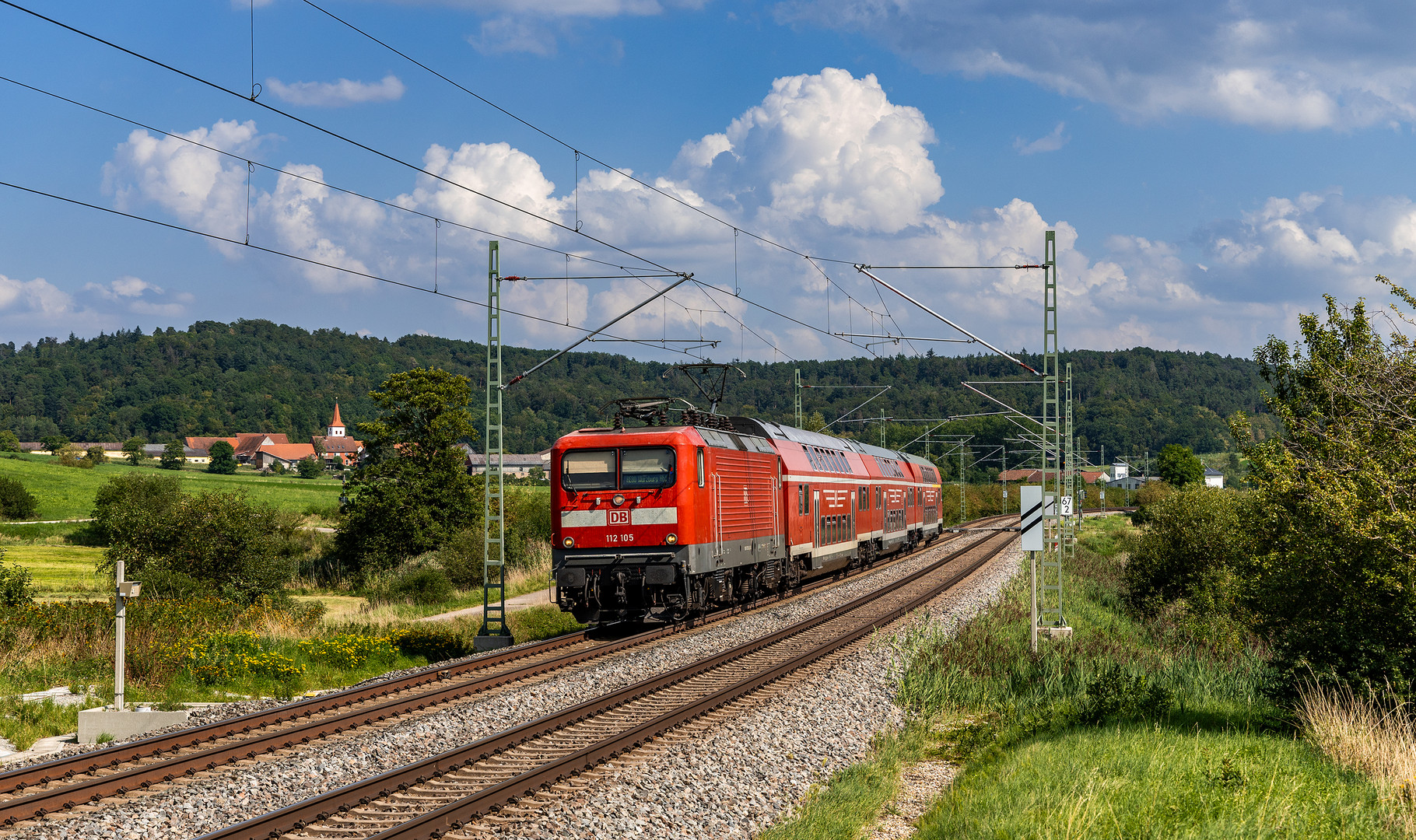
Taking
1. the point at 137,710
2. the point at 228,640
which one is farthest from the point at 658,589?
the point at 137,710

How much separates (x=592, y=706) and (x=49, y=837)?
6.07 metres

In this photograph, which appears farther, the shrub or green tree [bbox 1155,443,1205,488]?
green tree [bbox 1155,443,1205,488]

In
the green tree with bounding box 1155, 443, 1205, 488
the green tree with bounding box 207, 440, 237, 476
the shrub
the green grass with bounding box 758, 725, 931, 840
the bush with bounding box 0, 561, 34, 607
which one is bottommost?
the shrub

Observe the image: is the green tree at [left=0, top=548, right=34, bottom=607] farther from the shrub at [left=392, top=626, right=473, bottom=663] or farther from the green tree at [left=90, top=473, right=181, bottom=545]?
the green tree at [left=90, top=473, right=181, bottom=545]

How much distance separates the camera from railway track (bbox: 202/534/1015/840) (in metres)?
8.64

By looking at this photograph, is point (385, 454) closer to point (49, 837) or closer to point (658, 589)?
point (658, 589)

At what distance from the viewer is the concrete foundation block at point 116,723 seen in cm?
1206

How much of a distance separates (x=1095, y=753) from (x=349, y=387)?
194993 mm

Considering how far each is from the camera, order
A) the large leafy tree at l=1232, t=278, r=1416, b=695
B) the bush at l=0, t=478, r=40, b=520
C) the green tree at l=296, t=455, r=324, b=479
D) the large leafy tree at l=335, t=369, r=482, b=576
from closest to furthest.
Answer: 1. the large leafy tree at l=1232, t=278, r=1416, b=695
2. the large leafy tree at l=335, t=369, r=482, b=576
3. the bush at l=0, t=478, r=40, b=520
4. the green tree at l=296, t=455, r=324, b=479

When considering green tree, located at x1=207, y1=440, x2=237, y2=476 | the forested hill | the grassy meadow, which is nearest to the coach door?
the grassy meadow

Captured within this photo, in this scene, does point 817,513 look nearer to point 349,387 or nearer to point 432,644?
point 432,644

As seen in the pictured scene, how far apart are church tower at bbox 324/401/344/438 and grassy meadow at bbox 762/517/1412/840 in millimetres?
183604

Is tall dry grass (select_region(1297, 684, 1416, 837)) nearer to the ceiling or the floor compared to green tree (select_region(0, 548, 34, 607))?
nearer to the floor

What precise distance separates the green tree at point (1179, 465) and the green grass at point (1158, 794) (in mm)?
102630
